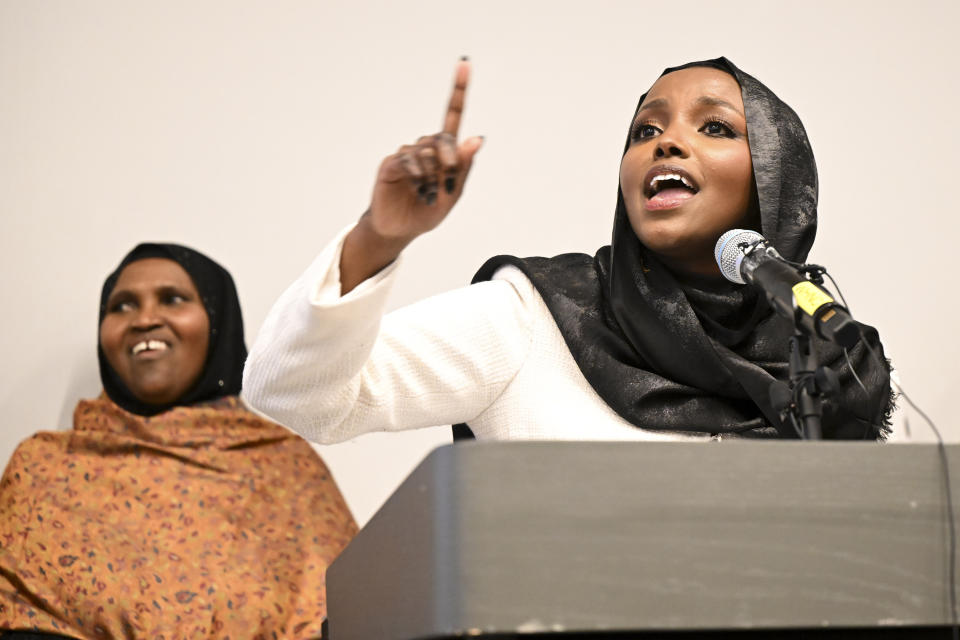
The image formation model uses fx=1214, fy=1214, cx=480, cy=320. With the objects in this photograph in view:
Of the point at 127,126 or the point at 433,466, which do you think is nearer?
the point at 433,466

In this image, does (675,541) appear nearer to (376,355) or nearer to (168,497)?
(376,355)

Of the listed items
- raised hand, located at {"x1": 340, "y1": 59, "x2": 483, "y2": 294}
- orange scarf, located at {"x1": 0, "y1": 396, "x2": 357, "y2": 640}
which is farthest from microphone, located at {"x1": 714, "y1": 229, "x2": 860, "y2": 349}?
orange scarf, located at {"x1": 0, "y1": 396, "x2": 357, "y2": 640}

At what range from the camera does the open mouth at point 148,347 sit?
3.17 m

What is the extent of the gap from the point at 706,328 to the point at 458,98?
2.02 feet

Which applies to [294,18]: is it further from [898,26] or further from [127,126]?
[898,26]

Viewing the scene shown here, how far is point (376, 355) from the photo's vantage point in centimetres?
143

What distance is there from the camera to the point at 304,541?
2.92 meters

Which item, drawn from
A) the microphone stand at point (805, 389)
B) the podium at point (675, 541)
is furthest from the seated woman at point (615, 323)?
the podium at point (675, 541)

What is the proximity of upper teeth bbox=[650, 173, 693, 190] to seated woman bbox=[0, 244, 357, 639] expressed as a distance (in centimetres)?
143

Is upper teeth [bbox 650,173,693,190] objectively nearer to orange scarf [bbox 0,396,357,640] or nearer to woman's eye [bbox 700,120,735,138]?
woman's eye [bbox 700,120,735,138]

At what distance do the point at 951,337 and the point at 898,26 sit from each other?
0.91 meters

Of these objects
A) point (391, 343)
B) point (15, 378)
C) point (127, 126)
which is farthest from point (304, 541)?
point (391, 343)

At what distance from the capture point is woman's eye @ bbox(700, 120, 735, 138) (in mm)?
1788

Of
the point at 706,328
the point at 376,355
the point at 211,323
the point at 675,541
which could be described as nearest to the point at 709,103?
the point at 706,328
